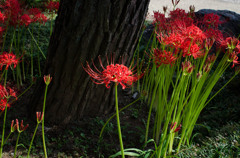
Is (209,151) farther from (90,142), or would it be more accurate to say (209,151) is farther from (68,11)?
(68,11)

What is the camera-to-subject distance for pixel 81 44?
221 centimetres

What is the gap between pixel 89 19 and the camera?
2.13 meters

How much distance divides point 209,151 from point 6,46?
2.97m

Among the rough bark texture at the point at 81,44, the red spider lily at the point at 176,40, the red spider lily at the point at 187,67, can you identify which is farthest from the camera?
the rough bark texture at the point at 81,44

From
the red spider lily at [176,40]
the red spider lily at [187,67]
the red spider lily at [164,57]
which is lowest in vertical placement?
the red spider lily at [187,67]

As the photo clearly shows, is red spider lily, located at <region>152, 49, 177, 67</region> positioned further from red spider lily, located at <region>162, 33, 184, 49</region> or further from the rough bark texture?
the rough bark texture

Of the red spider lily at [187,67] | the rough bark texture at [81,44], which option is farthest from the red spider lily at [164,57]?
the rough bark texture at [81,44]

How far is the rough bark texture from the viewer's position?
2135mm

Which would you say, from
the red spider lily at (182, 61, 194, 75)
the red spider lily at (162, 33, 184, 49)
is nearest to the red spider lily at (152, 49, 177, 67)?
the red spider lily at (162, 33, 184, 49)

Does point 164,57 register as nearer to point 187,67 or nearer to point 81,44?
point 187,67

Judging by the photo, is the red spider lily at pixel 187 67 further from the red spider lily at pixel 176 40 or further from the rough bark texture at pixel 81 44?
the rough bark texture at pixel 81 44

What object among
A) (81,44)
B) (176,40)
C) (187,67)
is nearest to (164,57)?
(176,40)

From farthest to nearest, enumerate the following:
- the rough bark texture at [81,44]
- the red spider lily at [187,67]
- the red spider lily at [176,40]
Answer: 1. the rough bark texture at [81,44]
2. the red spider lily at [176,40]
3. the red spider lily at [187,67]

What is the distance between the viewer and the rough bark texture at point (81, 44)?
2.13 metres
